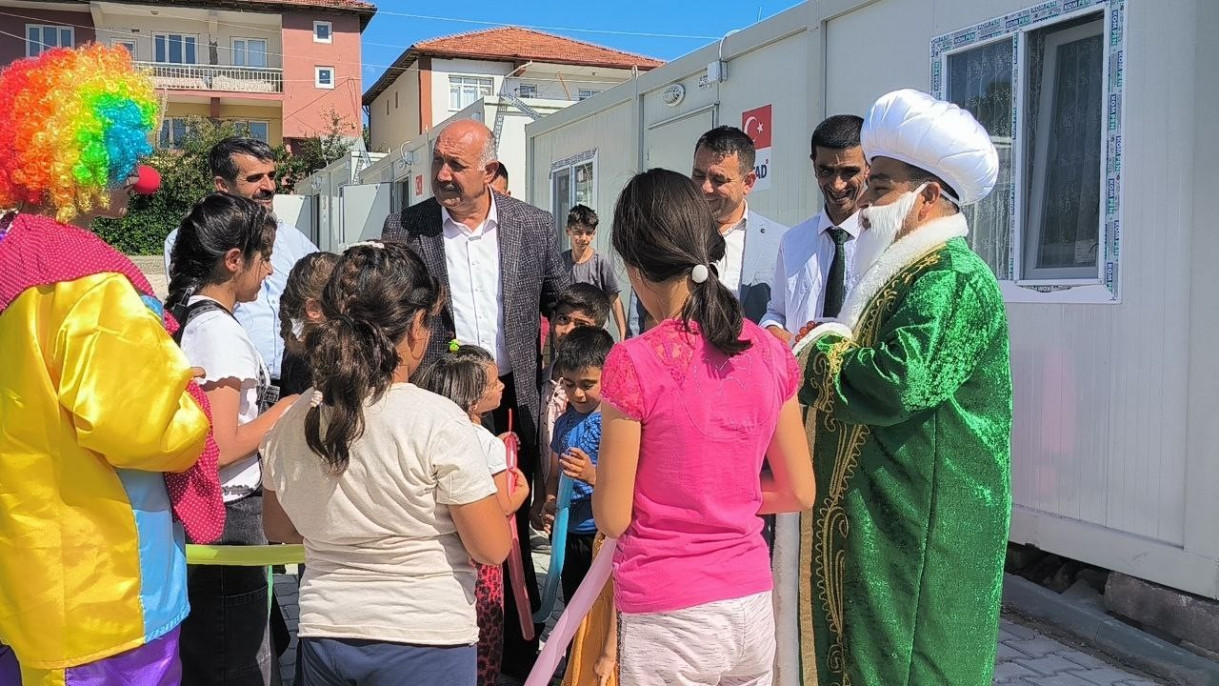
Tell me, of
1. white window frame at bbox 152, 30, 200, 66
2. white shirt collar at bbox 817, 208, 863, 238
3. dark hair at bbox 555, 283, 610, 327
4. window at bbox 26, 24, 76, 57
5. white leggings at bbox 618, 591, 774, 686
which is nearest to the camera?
white leggings at bbox 618, 591, 774, 686

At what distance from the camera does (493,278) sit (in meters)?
3.95

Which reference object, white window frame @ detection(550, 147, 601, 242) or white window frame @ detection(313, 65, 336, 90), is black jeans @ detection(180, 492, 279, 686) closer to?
white window frame @ detection(550, 147, 601, 242)

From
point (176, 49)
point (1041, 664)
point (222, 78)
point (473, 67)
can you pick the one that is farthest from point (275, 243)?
point (176, 49)

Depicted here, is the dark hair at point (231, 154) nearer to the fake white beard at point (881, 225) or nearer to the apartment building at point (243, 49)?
the fake white beard at point (881, 225)

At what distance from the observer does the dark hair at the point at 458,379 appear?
3.22 metres

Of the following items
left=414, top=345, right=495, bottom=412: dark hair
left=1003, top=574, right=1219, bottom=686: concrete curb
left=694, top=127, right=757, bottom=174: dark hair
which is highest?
left=694, top=127, right=757, bottom=174: dark hair

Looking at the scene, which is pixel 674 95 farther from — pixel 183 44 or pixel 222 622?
pixel 183 44

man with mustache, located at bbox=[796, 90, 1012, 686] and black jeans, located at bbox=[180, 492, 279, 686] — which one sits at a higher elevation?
man with mustache, located at bbox=[796, 90, 1012, 686]

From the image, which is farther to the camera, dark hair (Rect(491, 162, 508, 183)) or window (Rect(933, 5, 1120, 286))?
window (Rect(933, 5, 1120, 286))

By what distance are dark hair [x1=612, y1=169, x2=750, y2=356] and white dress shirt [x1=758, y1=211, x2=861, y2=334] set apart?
1387mm

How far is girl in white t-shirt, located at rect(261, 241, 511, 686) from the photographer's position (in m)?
2.10

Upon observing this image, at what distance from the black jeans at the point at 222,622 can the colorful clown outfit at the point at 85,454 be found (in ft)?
2.50

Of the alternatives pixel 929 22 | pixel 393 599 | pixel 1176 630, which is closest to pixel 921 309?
pixel 393 599

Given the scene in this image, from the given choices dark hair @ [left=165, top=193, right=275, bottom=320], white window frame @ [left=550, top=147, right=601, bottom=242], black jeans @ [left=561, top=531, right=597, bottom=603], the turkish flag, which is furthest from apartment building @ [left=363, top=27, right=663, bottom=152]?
dark hair @ [left=165, top=193, right=275, bottom=320]
